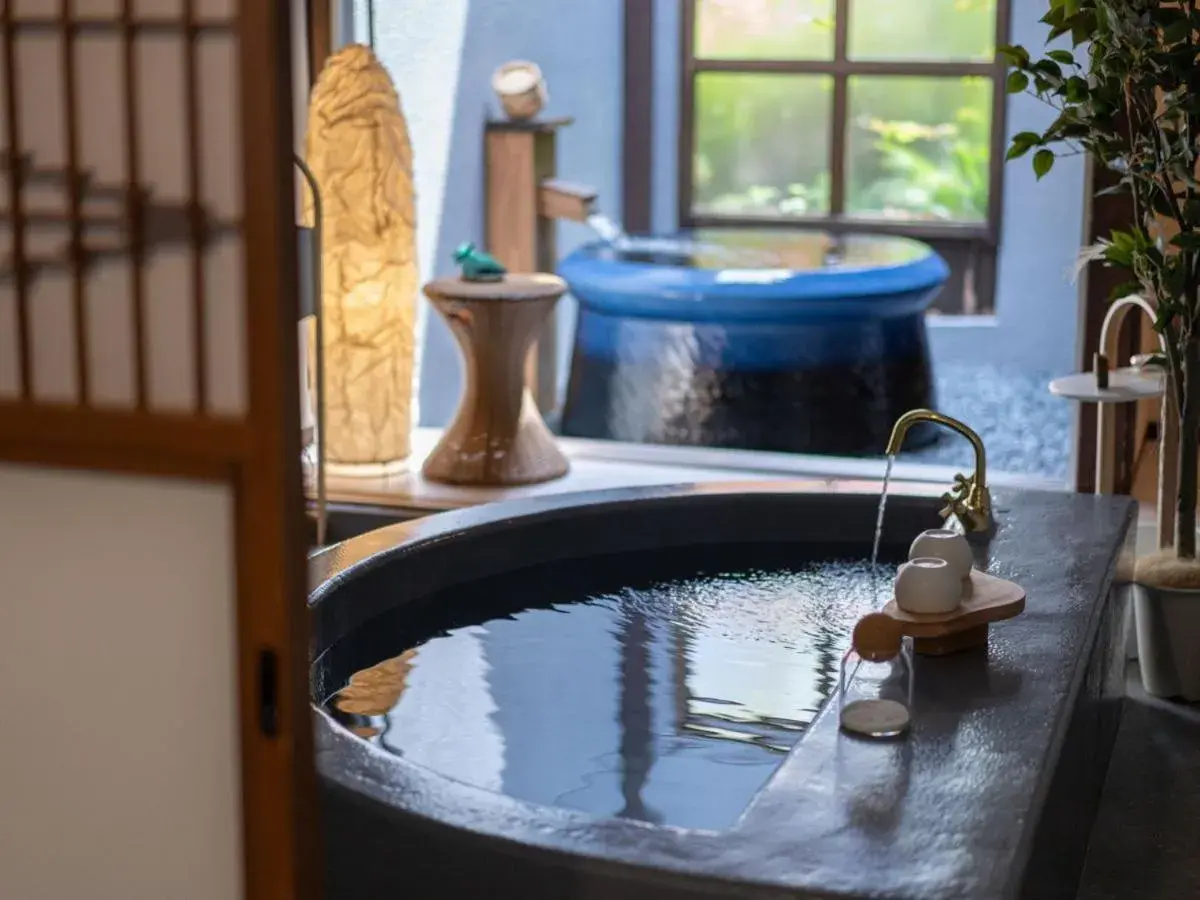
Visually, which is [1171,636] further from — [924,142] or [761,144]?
[761,144]

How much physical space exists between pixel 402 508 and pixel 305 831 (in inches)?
118

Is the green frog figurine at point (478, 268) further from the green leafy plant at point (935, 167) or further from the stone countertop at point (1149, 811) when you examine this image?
the green leafy plant at point (935, 167)

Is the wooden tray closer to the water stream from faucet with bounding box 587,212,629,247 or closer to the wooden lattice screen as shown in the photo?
the wooden lattice screen

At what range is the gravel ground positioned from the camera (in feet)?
19.1

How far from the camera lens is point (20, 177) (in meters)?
1.69

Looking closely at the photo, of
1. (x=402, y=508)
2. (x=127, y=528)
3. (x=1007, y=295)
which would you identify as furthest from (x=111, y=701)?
(x=1007, y=295)

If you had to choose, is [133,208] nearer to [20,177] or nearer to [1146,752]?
[20,177]

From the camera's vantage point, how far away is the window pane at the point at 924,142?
768cm

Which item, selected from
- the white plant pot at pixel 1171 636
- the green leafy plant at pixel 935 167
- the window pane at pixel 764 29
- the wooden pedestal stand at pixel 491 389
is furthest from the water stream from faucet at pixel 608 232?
the white plant pot at pixel 1171 636

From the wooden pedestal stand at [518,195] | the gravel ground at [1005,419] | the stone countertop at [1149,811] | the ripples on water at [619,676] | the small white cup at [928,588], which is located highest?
the wooden pedestal stand at [518,195]

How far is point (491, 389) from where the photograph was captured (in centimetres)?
487

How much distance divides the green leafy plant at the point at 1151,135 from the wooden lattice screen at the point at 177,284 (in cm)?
195

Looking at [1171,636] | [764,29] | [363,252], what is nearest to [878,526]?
[1171,636]

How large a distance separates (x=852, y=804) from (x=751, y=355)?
13.5ft
